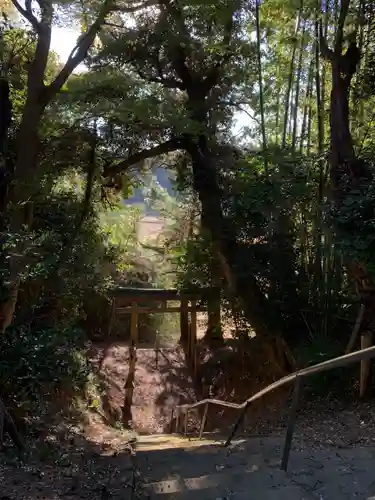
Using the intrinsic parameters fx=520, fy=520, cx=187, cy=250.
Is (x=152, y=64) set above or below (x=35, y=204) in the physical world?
above

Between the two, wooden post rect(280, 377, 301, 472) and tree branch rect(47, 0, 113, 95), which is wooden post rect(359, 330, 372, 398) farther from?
tree branch rect(47, 0, 113, 95)

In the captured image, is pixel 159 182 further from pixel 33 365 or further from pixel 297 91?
pixel 33 365

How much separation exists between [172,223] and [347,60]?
546 cm

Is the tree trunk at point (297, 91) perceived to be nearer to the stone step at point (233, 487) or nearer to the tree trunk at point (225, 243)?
the tree trunk at point (225, 243)

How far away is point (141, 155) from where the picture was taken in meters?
7.62

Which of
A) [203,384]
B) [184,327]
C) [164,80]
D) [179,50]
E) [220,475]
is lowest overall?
[203,384]

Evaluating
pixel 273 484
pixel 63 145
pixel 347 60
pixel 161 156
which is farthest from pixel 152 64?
pixel 273 484

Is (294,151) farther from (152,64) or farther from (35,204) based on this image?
(35,204)

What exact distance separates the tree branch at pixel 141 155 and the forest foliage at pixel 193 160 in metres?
0.02

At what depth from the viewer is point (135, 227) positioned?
11.8 meters

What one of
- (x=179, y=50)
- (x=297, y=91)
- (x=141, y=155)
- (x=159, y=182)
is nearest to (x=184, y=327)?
(x=159, y=182)

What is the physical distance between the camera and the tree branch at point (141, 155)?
7465mm

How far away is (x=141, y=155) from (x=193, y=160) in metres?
0.85

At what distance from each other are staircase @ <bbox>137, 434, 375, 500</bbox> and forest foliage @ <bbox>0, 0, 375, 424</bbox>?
149 centimetres
